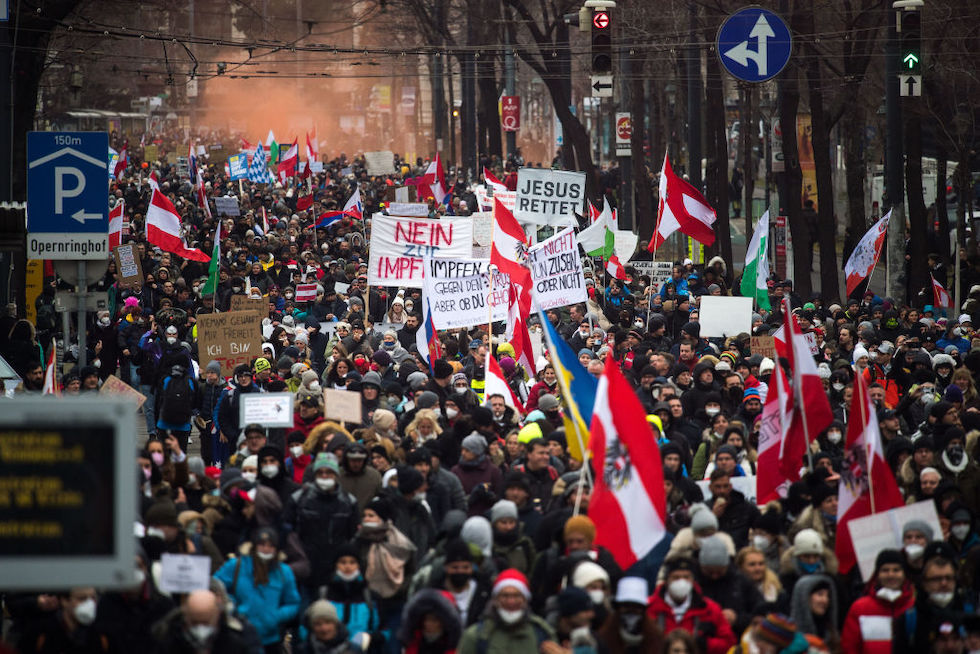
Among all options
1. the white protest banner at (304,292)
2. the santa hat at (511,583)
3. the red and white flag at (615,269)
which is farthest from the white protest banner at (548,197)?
the santa hat at (511,583)

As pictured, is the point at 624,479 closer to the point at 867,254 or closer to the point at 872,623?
the point at 872,623

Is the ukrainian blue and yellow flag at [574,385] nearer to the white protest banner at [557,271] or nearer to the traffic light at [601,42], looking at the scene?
the white protest banner at [557,271]

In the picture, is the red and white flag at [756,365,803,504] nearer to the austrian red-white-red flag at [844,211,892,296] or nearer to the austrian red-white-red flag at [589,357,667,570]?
the austrian red-white-red flag at [589,357,667,570]

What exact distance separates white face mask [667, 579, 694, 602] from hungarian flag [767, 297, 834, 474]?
2663 millimetres

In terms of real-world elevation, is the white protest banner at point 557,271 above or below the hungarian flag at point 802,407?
above

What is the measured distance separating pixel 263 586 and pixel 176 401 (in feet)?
24.1

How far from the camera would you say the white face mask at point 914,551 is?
8.40 m

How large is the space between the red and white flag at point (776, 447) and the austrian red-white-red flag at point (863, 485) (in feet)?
A: 2.00

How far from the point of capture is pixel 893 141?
22266 millimetres

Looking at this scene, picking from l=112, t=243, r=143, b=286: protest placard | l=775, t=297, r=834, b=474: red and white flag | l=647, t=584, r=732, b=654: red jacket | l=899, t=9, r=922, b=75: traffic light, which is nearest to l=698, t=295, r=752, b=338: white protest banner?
l=899, t=9, r=922, b=75: traffic light

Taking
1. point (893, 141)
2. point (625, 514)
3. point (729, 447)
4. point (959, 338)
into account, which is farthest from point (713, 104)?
point (625, 514)

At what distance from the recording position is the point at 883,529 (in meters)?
8.62

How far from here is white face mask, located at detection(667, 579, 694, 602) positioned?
7.64 m

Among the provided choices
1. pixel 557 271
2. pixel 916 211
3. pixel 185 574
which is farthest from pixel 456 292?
pixel 916 211
